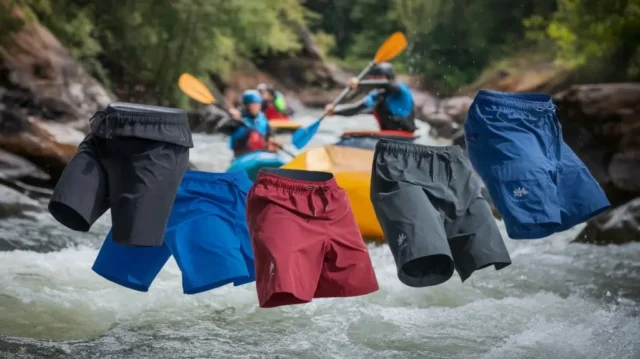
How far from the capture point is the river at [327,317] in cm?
258

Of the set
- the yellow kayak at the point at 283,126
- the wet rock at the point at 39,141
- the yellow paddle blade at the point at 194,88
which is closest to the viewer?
the yellow paddle blade at the point at 194,88

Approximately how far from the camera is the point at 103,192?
198cm

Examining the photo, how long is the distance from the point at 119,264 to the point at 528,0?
7.45m

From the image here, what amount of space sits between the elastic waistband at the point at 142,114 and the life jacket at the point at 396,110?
109 inches

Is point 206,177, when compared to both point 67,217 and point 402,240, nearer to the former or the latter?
point 67,217

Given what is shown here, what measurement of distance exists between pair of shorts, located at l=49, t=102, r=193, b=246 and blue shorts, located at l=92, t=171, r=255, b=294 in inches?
3.7

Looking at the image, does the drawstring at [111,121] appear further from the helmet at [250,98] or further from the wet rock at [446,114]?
the wet rock at [446,114]

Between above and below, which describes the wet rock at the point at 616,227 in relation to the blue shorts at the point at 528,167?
below

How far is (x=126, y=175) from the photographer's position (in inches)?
78.1


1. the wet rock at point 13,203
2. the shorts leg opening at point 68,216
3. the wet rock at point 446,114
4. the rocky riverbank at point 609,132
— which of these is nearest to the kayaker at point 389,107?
the rocky riverbank at point 609,132

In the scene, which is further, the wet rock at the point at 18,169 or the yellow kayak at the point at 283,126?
the yellow kayak at the point at 283,126

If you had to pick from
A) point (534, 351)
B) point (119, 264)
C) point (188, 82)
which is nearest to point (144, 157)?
point (119, 264)

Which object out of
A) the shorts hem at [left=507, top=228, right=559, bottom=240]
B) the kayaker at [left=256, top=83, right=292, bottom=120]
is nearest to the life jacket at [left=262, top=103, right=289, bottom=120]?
the kayaker at [left=256, top=83, right=292, bottom=120]

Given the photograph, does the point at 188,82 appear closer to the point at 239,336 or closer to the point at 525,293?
the point at 239,336
